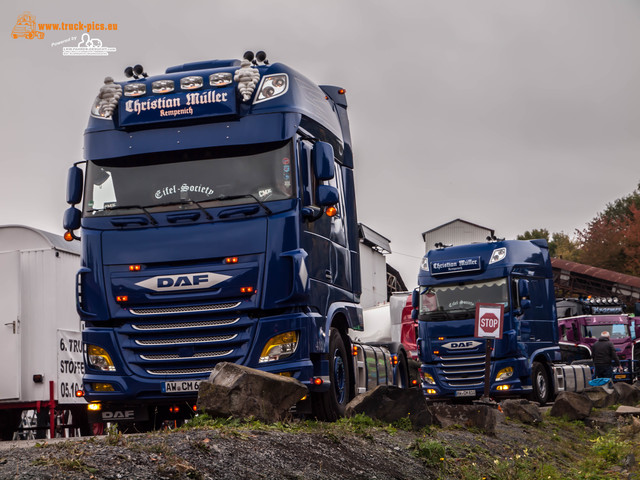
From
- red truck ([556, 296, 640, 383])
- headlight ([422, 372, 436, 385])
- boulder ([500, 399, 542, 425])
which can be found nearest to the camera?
boulder ([500, 399, 542, 425])

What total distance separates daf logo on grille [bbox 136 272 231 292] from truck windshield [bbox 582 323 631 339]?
99.8ft

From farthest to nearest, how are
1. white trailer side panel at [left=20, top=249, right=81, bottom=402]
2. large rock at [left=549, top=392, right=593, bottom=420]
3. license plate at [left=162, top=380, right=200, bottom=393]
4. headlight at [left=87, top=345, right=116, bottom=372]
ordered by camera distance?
large rock at [left=549, top=392, right=593, bottom=420], white trailer side panel at [left=20, top=249, right=81, bottom=402], headlight at [left=87, top=345, right=116, bottom=372], license plate at [left=162, top=380, right=200, bottom=393]

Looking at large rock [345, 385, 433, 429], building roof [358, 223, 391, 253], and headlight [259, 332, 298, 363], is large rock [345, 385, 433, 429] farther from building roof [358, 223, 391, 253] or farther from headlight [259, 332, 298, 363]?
building roof [358, 223, 391, 253]

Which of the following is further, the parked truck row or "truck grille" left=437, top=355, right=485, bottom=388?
"truck grille" left=437, top=355, right=485, bottom=388

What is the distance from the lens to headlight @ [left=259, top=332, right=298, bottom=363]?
10742mm

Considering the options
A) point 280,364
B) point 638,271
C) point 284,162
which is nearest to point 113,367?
point 280,364

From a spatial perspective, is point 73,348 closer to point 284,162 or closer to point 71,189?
point 71,189

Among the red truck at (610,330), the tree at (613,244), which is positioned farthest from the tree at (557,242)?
the red truck at (610,330)

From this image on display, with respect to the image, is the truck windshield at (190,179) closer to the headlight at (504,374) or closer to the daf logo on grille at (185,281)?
the daf logo on grille at (185,281)

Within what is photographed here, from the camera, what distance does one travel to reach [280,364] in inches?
423

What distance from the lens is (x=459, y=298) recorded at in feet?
71.4

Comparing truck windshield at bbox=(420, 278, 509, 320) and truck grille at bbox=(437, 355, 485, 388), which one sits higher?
truck windshield at bbox=(420, 278, 509, 320)

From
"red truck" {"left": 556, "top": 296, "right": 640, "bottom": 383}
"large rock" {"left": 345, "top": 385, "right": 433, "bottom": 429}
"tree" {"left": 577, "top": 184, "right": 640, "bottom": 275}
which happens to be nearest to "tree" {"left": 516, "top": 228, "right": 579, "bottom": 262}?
"tree" {"left": 577, "top": 184, "right": 640, "bottom": 275}

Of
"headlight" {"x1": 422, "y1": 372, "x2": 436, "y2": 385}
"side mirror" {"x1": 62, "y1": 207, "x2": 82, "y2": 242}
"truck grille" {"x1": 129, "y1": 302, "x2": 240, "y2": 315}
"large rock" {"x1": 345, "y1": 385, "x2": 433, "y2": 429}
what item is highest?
"side mirror" {"x1": 62, "y1": 207, "x2": 82, "y2": 242}
